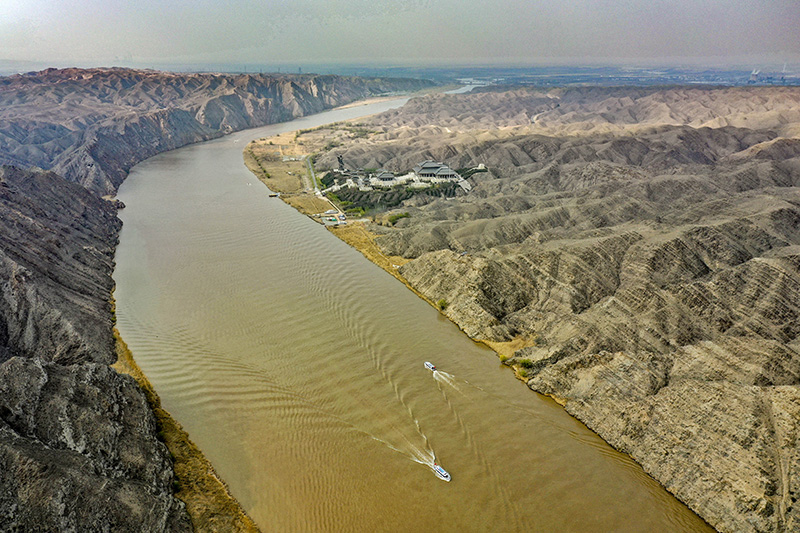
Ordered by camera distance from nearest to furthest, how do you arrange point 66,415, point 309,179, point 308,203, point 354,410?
point 66,415, point 354,410, point 308,203, point 309,179

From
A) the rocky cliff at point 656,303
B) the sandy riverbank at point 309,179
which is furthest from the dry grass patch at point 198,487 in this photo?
the sandy riverbank at point 309,179

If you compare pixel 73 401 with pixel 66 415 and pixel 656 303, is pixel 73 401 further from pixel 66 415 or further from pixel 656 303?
pixel 656 303

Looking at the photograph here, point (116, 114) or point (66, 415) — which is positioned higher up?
point (116, 114)

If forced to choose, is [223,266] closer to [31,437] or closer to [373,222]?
[373,222]

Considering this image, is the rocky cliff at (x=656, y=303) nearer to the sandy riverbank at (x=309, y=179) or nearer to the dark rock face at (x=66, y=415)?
the sandy riverbank at (x=309, y=179)

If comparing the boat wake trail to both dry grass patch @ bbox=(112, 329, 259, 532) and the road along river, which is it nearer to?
the road along river

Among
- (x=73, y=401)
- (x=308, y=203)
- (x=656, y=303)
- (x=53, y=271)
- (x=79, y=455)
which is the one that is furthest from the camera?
(x=308, y=203)

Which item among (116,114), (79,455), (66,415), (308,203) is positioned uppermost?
(116,114)

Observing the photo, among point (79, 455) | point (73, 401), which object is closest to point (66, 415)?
point (73, 401)
